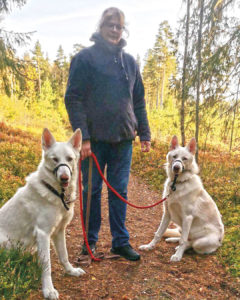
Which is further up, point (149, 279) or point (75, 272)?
point (75, 272)

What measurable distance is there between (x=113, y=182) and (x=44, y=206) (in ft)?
3.80

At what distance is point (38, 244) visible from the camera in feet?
8.14

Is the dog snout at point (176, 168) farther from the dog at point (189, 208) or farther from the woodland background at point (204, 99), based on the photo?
the woodland background at point (204, 99)

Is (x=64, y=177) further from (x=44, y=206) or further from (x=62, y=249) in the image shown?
(x=62, y=249)

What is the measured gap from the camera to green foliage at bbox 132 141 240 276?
3.74 metres

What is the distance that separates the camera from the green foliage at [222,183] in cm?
374

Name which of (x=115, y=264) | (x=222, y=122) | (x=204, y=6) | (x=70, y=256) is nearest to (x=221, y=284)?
(x=115, y=264)

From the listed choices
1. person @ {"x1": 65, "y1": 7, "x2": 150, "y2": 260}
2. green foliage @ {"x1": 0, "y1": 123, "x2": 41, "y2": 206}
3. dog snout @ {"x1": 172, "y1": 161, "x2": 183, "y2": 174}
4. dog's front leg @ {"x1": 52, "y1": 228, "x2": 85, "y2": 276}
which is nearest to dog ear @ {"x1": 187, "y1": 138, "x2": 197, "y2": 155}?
dog snout @ {"x1": 172, "y1": 161, "x2": 183, "y2": 174}

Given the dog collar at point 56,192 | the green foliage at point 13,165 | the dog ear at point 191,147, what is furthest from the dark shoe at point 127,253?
the green foliage at point 13,165

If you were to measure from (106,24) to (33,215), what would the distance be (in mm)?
2592

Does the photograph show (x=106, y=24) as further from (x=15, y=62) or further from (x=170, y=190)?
(x=15, y=62)

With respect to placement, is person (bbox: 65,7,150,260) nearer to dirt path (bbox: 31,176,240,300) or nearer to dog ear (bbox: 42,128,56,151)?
dirt path (bbox: 31,176,240,300)

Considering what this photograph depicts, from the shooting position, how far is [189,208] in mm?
3740

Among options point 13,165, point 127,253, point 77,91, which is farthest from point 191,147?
point 13,165
